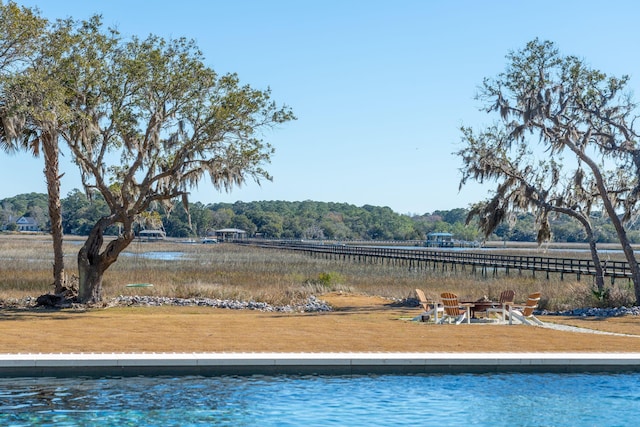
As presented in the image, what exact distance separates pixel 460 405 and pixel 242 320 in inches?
339

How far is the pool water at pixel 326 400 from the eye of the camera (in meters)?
10.4

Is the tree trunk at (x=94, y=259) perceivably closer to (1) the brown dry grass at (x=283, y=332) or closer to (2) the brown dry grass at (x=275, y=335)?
(1) the brown dry grass at (x=283, y=332)

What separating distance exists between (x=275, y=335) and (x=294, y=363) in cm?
383

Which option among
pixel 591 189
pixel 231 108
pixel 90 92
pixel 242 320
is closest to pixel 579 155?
pixel 591 189

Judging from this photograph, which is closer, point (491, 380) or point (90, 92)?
point (491, 380)

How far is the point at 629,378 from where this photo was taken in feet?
39.9

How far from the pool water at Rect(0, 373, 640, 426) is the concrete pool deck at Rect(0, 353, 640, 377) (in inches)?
4.5

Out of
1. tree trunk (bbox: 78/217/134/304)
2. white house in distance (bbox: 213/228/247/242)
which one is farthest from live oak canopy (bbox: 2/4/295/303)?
white house in distance (bbox: 213/228/247/242)

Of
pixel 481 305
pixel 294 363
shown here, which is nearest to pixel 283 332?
pixel 294 363

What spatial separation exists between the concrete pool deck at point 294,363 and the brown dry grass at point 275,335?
131 cm

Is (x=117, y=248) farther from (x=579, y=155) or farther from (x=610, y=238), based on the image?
(x=610, y=238)

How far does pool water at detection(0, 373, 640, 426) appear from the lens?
34.2 feet

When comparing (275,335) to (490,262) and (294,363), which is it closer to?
(294,363)

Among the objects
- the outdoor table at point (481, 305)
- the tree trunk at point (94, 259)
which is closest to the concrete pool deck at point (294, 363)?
the outdoor table at point (481, 305)
